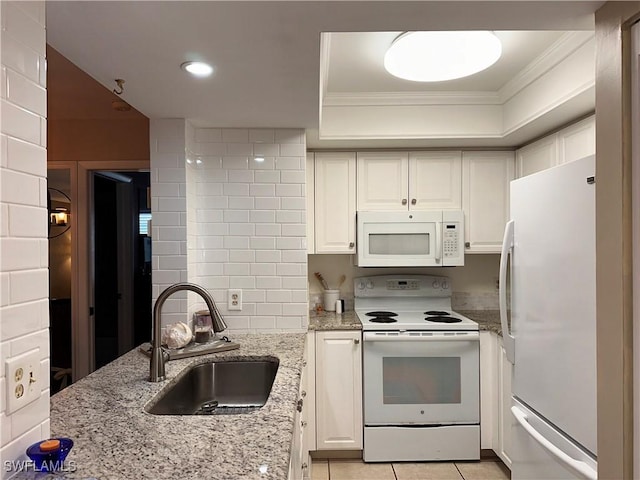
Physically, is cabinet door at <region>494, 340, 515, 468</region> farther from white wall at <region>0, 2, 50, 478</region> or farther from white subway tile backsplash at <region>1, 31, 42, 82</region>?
white subway tile backsplash at <region>1, 31, 42, 82</region>

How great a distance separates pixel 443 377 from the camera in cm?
277

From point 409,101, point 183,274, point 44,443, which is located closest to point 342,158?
point 409,101

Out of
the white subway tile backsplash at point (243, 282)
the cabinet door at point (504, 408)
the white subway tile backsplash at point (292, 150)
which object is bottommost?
the cabinet door at point (504, 408)

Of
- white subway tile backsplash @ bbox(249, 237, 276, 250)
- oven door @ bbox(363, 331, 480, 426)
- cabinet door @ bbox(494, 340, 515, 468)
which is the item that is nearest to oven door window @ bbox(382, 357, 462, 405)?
oven door @ bbox(363, 331, 480, 426)

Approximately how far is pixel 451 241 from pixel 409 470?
1.54 meters

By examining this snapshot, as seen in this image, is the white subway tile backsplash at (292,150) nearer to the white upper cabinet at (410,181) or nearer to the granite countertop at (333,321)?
the white upper cabinet at (410,181)

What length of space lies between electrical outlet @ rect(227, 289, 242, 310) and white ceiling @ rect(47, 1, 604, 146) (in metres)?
1.05

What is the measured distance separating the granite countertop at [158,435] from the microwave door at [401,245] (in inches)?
58.4

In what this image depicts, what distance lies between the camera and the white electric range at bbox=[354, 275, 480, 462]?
9.02 ft

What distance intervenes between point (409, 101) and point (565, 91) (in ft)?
3.20

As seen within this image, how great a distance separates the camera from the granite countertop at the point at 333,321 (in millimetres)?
2748

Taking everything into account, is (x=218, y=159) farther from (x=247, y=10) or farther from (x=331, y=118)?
(x=247, y=10)

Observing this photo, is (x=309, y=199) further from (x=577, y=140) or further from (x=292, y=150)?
(x=577, y=140)

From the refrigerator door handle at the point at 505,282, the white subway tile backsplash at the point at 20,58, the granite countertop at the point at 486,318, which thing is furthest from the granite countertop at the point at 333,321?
the white subway tile backsplash at the point at 20,58
